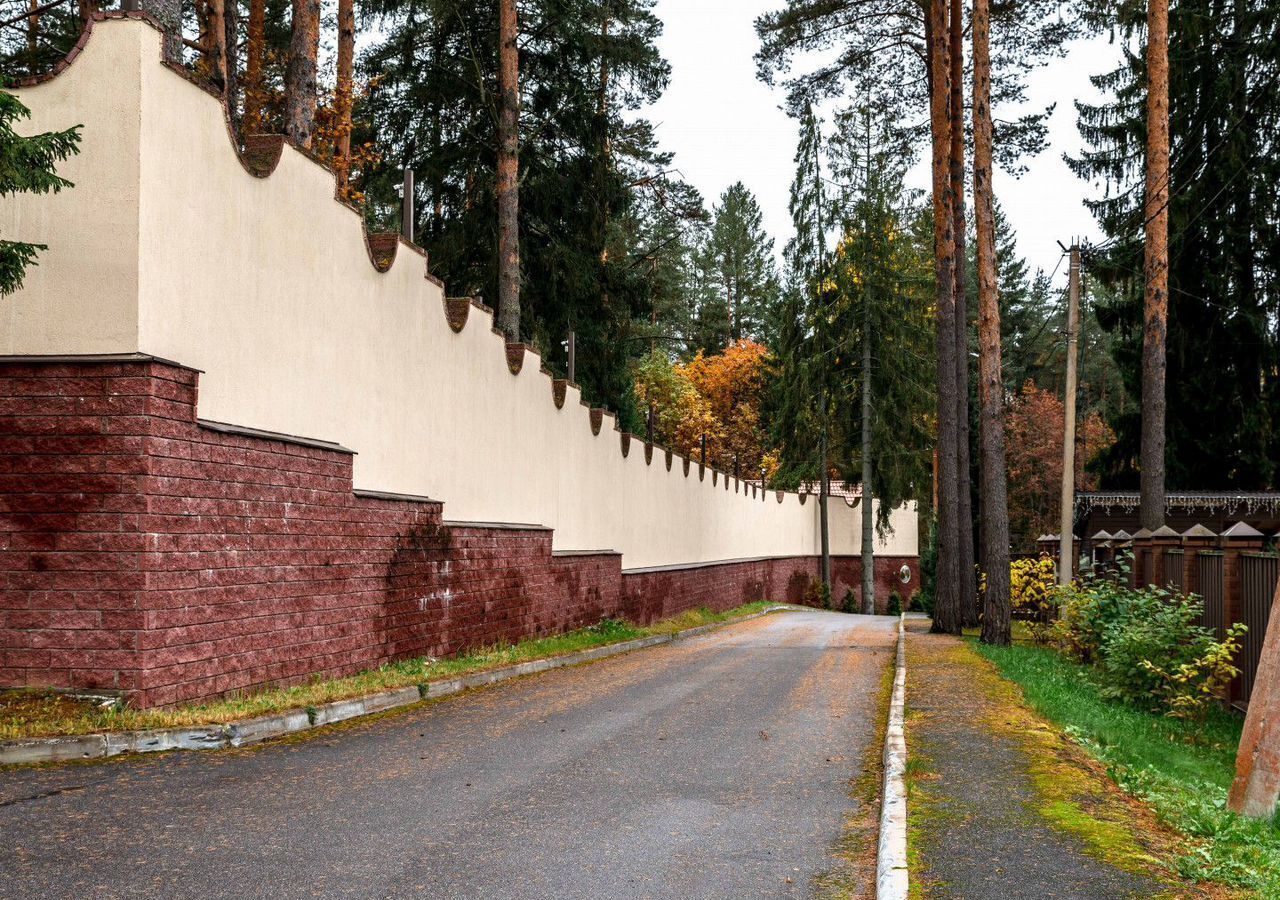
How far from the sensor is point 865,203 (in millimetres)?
46625

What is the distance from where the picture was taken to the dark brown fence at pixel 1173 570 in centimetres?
Answer: 1630

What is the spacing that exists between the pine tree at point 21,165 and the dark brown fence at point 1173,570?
1363 cm

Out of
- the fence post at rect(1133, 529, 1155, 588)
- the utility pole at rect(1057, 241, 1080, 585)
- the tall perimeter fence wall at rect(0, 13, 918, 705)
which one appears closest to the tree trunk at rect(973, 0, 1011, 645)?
the fence post at rect(1133, 529, 1155, 588)

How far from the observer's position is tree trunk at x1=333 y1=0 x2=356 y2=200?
2530 centimetres

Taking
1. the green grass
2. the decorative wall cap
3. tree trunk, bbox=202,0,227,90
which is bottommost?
the green grass

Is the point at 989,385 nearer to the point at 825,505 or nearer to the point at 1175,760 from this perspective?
the point at 1175,760

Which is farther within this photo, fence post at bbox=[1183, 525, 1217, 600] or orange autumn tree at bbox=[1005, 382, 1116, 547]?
orange autumn tree at bbox=[1005, 382, 1116, 547]

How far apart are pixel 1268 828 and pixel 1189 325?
2783 centimetres

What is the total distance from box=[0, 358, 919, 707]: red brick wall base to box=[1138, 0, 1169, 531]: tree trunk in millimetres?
13783

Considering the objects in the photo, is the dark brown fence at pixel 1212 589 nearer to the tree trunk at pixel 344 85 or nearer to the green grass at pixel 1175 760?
the green grass at pixel 1175 760

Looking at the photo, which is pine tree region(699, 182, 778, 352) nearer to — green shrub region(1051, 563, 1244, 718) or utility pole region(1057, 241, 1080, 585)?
utility pole region(1057, 241, 1080, 585)

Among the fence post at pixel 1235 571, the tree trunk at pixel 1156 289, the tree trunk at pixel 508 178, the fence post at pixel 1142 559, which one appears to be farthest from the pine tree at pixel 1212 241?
the fence post at pixel 1235 571

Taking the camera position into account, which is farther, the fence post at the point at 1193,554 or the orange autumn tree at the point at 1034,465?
the orange autumn tree at the point at 1034,465

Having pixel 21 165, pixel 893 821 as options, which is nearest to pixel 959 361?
pixel 893 821
